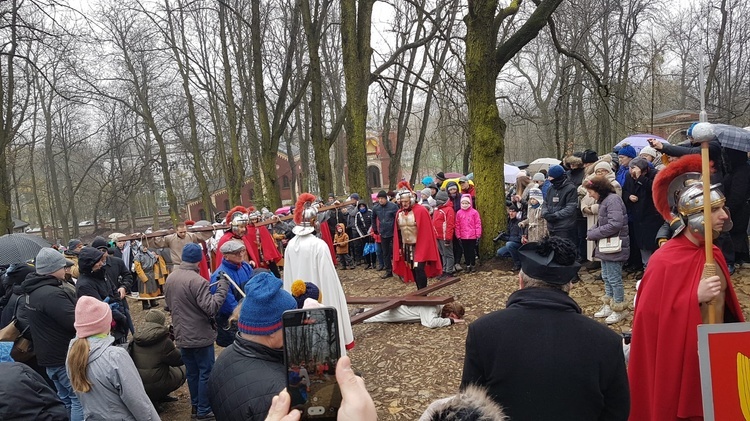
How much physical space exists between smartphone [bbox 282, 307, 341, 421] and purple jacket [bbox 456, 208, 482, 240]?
8185mm

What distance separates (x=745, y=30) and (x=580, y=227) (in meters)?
21.4

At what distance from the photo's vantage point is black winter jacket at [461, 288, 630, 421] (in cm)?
210

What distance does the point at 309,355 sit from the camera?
1540mm

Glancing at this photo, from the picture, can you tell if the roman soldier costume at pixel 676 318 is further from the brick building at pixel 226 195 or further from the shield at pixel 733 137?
the brick building at pixel 226 195

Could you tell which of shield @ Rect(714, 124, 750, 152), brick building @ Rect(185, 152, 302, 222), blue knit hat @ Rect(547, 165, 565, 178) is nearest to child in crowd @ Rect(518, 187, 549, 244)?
blue knit hat @ Rect(547, 165, 565, 178)

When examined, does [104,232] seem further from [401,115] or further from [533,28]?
[533,28]

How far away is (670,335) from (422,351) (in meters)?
3.64

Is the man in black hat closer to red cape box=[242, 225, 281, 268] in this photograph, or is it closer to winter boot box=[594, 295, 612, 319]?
winter boot box=[594, 295, 612, 319]

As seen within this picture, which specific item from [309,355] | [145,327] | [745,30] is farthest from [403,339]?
[745,30]

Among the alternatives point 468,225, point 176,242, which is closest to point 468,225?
point 468,225

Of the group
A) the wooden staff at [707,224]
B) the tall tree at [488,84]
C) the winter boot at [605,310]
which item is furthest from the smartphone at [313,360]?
the tall tree at [488,84]

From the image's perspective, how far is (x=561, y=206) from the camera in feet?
24.5

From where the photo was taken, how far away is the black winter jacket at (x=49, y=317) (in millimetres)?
4398

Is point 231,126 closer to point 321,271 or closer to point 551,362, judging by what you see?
point 321,271
